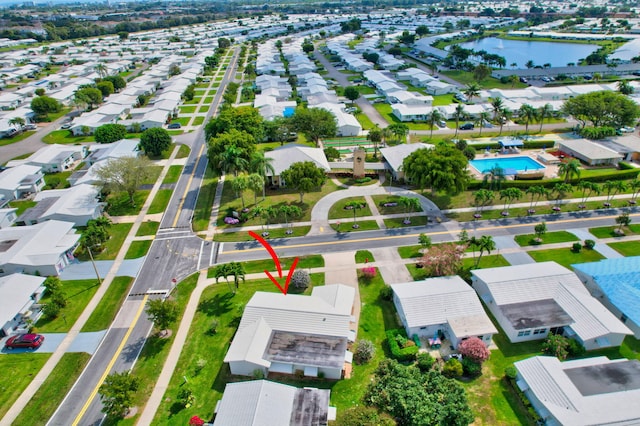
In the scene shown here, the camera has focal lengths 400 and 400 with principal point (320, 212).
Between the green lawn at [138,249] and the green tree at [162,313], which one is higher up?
the green tree at [162,313]

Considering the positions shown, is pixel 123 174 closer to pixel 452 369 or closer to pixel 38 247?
pixel 38 247

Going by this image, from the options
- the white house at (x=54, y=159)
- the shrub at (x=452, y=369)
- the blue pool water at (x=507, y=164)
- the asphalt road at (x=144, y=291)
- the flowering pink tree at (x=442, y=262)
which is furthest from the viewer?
the white house at (x=54, y=159)

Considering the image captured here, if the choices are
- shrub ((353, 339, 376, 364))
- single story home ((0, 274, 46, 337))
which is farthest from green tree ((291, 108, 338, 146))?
shrub ((353, 339, 376, 364))

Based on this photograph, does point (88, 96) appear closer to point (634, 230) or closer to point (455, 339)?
point (455, 339)

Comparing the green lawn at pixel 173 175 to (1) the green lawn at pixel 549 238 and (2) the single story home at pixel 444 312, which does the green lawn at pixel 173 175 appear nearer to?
(2) the single story home at pixel 444 312

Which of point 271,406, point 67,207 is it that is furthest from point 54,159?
point 271,406

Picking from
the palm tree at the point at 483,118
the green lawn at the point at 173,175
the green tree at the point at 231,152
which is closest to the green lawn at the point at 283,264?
the green tree at the point at 231,152
